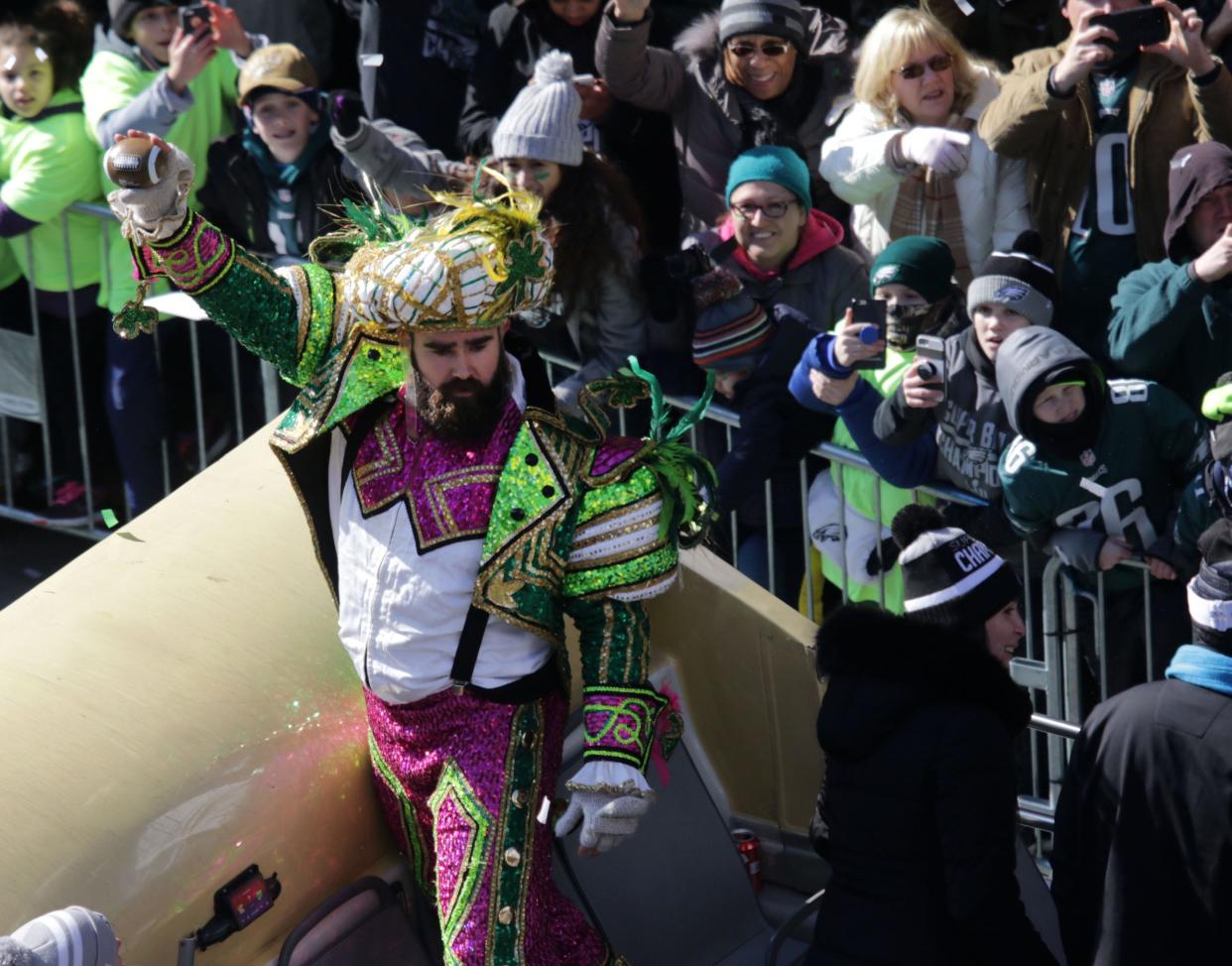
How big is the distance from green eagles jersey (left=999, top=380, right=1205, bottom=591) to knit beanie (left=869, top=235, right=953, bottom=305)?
606 millimetres

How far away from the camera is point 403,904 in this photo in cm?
395

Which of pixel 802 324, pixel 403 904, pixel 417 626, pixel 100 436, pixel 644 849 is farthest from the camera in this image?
pixel 100 436

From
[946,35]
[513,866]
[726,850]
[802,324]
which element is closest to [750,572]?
[802,324]

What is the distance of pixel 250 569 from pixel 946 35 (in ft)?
8.18

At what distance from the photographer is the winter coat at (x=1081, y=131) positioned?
193 inches

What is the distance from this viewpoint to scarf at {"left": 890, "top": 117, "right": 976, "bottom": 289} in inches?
209

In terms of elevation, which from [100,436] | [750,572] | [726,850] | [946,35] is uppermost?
[946,35]

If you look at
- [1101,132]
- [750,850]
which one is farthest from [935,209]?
[750,850]

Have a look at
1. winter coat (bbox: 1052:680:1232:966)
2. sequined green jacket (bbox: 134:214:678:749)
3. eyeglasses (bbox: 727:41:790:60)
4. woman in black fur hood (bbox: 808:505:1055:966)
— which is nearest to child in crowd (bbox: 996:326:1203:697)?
woman in black fur hood (bbox: 808:505:1055:966)

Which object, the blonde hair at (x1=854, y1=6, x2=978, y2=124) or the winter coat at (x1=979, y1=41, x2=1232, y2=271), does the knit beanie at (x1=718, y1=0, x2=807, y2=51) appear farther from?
the winter coat at (x1=979, y1=41, x2=1232, y2=271)

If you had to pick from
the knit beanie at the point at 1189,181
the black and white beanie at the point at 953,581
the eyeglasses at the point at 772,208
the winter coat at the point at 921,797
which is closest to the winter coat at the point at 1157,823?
the winter coat at the point at 921,797

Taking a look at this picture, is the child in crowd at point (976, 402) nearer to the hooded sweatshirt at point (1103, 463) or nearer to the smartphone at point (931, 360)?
the smartphone at point (931, 360)

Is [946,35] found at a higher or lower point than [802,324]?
higher

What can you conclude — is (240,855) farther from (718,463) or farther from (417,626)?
(718,463)
